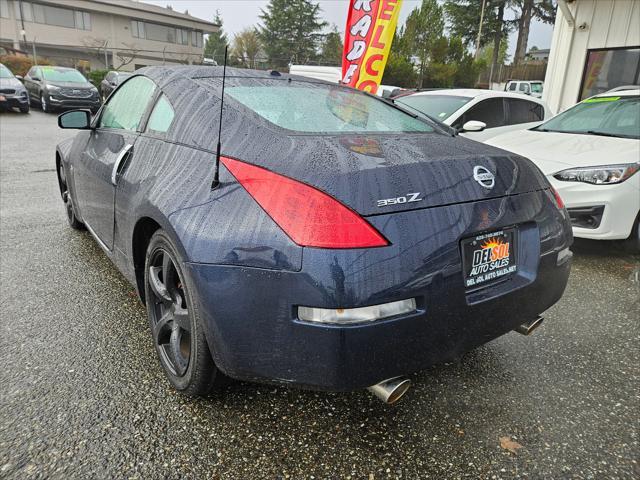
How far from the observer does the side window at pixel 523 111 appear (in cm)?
A: 683

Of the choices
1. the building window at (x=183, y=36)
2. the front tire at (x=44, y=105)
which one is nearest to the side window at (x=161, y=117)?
the front tire at (x=44, y=105)

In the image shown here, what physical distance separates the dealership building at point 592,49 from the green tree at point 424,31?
24.3m

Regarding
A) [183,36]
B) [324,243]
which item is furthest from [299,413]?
[183,36]

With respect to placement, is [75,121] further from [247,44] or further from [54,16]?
[247,44]

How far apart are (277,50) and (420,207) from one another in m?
54.5

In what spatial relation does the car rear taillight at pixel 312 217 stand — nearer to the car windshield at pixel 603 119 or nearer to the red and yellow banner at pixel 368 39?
the car windshield at pixel 603 119

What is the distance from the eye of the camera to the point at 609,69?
11.2m

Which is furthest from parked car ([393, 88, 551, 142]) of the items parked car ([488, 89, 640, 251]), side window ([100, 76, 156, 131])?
side window ([100, 76, 156, 131])

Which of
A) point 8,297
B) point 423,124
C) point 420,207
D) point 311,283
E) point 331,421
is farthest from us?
point 8,297

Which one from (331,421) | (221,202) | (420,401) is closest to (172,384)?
(331,421)

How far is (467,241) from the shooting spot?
178 centimetres

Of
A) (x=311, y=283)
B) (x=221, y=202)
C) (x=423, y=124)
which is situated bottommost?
(x=311, y=283)

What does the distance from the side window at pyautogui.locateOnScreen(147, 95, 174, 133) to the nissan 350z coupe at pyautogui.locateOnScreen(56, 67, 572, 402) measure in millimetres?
16

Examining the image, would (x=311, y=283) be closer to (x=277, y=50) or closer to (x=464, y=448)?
(x=464, y=448)
